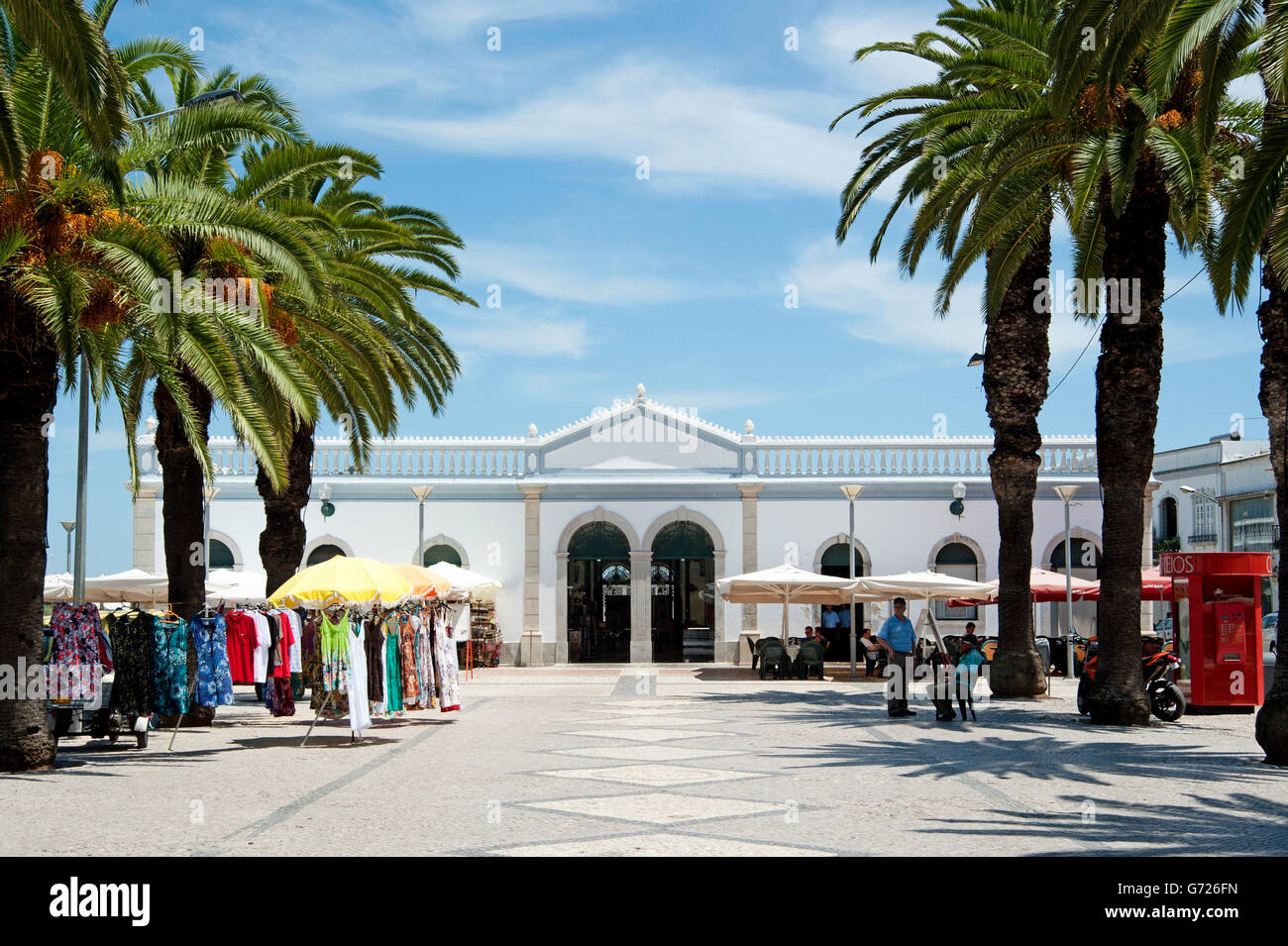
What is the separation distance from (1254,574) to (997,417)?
4.41 metres

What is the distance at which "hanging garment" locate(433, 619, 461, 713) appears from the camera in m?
17.6

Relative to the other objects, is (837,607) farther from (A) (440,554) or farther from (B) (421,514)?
(B) (421,514)

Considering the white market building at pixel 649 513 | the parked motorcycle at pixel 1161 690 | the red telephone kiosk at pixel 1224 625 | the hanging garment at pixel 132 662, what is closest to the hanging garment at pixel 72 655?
the hanging garment at pixel 132 662

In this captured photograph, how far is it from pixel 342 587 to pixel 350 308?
5041mm

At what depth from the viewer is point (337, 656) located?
619 inches

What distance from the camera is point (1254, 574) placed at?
17984 mm

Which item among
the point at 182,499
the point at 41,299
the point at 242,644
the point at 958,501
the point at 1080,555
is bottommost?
the point at 242,644

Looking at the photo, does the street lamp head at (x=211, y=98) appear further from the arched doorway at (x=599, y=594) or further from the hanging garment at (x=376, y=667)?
the arched doorway at (x=599, y=594)

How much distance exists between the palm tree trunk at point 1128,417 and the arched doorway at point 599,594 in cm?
1819

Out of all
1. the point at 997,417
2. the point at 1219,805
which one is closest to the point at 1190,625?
the point at 997,417

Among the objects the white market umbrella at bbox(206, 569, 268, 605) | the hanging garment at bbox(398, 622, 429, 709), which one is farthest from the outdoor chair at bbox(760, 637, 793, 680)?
the hanging garment at bbox(398, 622, 429, 709)

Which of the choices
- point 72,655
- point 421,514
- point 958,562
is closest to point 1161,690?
point 72,655

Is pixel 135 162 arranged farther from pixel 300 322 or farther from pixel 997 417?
pixel 997 417

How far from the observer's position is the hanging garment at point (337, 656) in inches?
614
